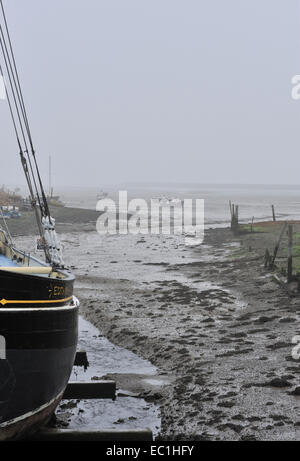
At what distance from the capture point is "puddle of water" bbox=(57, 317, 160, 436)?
12125 mm

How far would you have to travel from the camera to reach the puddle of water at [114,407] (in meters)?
12.1

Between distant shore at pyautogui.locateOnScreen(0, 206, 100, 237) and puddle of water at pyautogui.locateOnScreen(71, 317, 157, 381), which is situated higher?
distant shore at pyautogui.locateOnScreen(0, 206, 100, 237)

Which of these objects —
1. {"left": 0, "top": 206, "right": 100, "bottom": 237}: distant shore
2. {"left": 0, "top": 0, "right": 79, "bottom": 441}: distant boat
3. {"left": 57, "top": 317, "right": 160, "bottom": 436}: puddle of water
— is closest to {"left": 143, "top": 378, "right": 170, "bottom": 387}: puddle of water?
{"left": 57, "top": 317, "right": 160, "bottom": 436}: puddle of water

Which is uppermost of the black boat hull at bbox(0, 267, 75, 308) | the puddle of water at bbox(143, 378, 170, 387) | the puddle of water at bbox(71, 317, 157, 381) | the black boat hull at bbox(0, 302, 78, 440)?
the black boat hull at bbox(0, 267, 75, 308)

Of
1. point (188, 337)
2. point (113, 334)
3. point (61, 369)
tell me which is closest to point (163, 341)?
point (188, 337)

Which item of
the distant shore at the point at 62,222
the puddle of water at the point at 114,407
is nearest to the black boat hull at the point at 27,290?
the puddle of water at the point at 114,407

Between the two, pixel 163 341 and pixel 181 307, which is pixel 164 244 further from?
pixel 163 341

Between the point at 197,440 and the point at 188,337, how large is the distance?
7204 mm

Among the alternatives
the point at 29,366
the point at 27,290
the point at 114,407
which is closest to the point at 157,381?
the point at 114,407

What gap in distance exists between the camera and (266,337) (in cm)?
1716

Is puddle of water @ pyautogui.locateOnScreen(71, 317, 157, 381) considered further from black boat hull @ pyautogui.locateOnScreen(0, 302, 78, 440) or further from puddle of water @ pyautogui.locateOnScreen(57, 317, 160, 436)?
black boat hull @ pyautogui.locateOnScreen(0, 302, 78, 440)

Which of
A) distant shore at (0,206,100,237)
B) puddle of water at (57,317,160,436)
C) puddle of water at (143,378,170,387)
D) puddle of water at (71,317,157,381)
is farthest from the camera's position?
distant shore at (0,206,100,237)

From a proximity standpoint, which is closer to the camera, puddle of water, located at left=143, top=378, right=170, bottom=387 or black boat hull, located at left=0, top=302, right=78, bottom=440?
black boat hull, located at left=0, top=302, right=78, bottom=440

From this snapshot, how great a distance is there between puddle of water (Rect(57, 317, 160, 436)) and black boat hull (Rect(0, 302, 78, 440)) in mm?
1491
